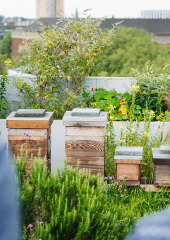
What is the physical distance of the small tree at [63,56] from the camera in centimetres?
361

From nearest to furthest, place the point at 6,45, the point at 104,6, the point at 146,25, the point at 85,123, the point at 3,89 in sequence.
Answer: the point at 85,123, the point at 3,89, the point at 104,6, the point at 146,25, the point at 6,45

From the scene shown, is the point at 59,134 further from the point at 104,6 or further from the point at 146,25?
the point at 146,25

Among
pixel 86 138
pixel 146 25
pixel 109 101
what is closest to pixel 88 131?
pixel 86 138

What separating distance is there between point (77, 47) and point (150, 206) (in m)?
2.28

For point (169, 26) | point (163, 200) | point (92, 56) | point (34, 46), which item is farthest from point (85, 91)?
point (169, 26)

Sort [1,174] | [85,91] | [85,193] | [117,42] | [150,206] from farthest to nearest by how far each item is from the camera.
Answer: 1. [117,42]
2. [85,91]
3. [150,206]
4. [85,193]
5. [1,174]

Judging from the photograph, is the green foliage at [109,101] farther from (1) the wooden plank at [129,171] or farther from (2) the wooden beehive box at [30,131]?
(2) the wooden beehive box at [30,131]

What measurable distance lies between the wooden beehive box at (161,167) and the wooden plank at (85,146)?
0.50 m

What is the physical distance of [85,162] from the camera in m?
2.53

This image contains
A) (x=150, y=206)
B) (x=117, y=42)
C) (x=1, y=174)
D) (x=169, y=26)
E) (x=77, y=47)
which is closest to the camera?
(x=1, y=174)

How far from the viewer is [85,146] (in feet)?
8.14

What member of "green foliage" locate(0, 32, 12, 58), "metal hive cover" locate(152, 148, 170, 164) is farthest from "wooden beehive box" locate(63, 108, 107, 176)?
"green foliage" locate(0, 32, 12, 58)

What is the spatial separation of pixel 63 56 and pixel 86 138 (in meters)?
1.66

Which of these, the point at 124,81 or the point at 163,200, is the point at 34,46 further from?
the point at 163,200
